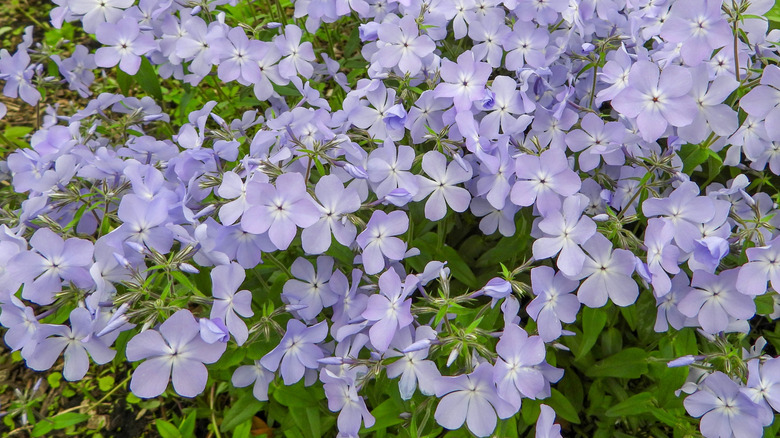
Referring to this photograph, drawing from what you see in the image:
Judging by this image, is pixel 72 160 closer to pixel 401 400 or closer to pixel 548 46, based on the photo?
pixel 401 400

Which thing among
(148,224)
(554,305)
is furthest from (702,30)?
(148,224)

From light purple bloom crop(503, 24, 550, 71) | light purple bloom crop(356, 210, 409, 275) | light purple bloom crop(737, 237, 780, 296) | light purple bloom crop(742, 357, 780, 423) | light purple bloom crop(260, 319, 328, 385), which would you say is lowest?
light purple bloom crop(260, 319, 328, 385)

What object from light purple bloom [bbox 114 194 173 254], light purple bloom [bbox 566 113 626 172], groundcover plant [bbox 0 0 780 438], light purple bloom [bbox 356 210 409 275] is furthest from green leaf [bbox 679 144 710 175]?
light purple bloom [bbox 114 194 173 254]

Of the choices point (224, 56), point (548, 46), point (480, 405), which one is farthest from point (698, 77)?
point (224, 56)

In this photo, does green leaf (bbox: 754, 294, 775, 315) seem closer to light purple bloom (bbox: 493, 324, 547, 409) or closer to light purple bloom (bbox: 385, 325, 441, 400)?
light purple bloom (bbox: 493, 324, 547, 409)

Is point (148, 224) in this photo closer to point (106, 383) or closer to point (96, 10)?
point (96, 10)

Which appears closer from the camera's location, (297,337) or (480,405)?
(480,405)

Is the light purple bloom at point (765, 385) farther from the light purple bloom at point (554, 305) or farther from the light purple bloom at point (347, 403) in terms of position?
the light purple bloom at point (347, 403)

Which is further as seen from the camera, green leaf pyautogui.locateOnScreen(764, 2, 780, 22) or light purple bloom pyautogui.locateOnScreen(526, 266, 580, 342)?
green leaf pyautogui.locateOnScreen(764, 2, 780, 22)
